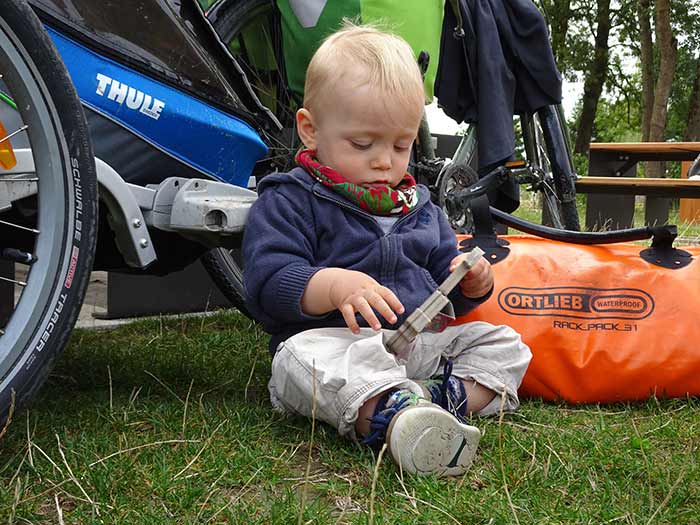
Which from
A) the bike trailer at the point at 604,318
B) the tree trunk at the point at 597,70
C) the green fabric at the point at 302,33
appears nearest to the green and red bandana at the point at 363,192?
the bike trailer at the point at 604,318

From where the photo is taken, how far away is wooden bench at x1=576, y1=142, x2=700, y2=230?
6.21 m

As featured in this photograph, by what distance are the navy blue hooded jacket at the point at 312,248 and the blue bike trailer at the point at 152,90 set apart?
0.52 ft

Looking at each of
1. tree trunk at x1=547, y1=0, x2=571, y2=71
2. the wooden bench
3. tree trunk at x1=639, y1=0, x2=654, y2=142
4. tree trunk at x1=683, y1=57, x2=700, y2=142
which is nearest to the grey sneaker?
the wooden bench

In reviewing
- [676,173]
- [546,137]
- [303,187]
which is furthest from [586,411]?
[676,173]

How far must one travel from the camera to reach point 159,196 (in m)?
1.69

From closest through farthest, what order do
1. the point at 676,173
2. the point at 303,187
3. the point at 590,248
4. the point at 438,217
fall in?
the point at 303,187 → the point at 438,217 → the point at 590,248 → the point at 676,173

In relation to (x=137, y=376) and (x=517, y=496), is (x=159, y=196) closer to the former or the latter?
(x=137, y=376)

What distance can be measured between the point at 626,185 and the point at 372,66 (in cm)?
483

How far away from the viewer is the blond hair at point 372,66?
1.69m

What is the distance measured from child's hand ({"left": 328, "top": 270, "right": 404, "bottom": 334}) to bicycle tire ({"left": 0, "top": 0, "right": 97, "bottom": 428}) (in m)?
0.43

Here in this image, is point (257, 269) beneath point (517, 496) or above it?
above

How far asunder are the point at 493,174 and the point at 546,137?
0.63 m

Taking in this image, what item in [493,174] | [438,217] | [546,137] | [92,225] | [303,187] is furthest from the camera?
[546,137]

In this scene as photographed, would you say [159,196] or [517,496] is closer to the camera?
[517,496]
